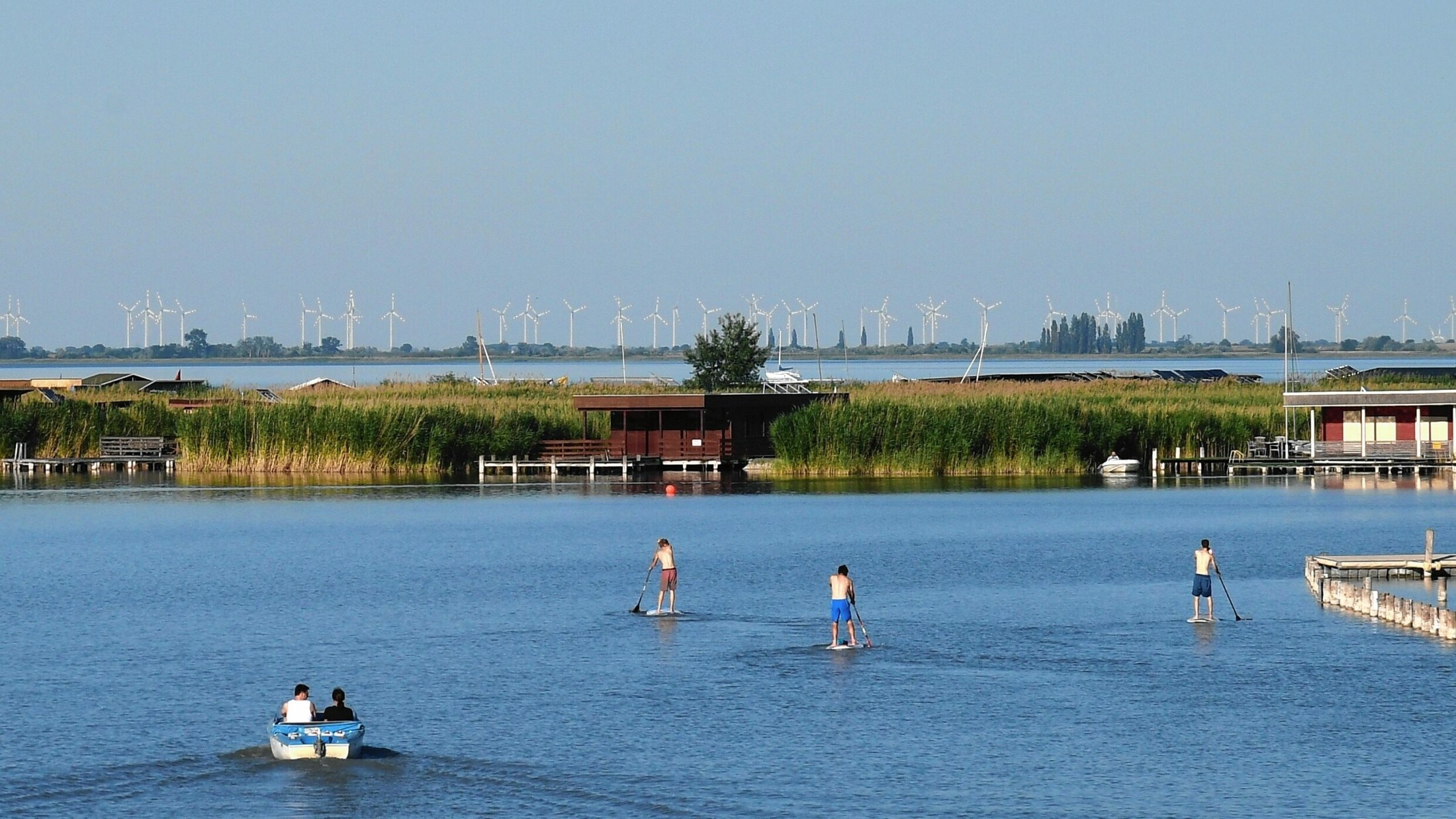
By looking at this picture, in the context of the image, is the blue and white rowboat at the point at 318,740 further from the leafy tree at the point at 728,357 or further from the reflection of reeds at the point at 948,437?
the leafy tree at the point at 728,357

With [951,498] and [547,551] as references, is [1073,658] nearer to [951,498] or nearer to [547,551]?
[547,551]

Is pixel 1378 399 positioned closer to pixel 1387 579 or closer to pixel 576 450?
pixel 576 450

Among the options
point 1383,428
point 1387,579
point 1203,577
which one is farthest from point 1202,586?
point 1383,428

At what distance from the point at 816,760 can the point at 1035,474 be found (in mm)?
68923

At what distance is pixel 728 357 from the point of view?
133 m

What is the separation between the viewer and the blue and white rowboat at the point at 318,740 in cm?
2942

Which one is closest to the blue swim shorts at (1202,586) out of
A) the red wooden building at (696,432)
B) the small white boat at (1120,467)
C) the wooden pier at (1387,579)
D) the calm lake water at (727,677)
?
the calm lake water at (727,677)

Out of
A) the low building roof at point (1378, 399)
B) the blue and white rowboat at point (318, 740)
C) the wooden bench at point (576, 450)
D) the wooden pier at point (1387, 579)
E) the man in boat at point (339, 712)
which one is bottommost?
the blue and white rowboat at point (318, 740)

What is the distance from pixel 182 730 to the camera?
105 ft

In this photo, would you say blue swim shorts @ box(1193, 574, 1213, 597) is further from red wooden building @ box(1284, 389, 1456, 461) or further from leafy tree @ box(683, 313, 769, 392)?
leafy tree @ box(683, 313, 769, 392)

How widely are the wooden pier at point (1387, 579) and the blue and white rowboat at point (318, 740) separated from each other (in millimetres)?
22947

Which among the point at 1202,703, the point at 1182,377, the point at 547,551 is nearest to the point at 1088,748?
the point at 1202,703

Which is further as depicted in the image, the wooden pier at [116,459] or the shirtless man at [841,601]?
the wooden pier at [116,459]

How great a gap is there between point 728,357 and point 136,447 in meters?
41.7
